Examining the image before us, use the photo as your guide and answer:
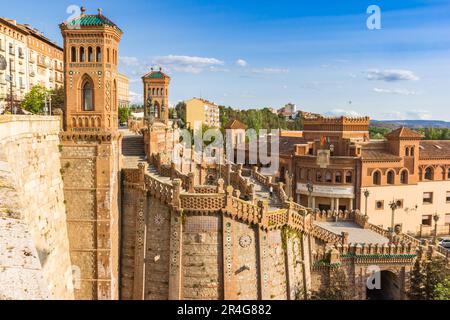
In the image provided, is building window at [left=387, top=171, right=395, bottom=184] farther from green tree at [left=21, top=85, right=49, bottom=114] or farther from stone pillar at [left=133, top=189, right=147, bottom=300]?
green tree at [left=21, top=85, right=49, bottom=114]

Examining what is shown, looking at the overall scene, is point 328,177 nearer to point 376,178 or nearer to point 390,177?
point 376,178

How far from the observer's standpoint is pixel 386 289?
29.7 meters

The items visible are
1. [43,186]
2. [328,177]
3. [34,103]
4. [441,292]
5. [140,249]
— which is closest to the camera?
[43,186]

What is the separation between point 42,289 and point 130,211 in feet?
60.1

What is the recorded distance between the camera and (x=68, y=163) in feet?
77.2

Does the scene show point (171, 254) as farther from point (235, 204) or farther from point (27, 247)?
point (27, 247)

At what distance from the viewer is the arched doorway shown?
28.2 m

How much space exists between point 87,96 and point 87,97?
6 centimetres

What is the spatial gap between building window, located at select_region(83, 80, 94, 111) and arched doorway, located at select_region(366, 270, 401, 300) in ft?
67.0

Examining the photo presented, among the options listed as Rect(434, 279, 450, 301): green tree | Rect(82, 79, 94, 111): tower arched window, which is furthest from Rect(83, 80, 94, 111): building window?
Rect(434, 279, 450, 301): green tree

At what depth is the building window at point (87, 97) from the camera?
2423 cm

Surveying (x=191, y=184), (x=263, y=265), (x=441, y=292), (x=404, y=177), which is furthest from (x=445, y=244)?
(x=191, y=184)

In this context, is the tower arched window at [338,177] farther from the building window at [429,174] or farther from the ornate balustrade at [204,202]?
the ornate balustrade at [204,202]
